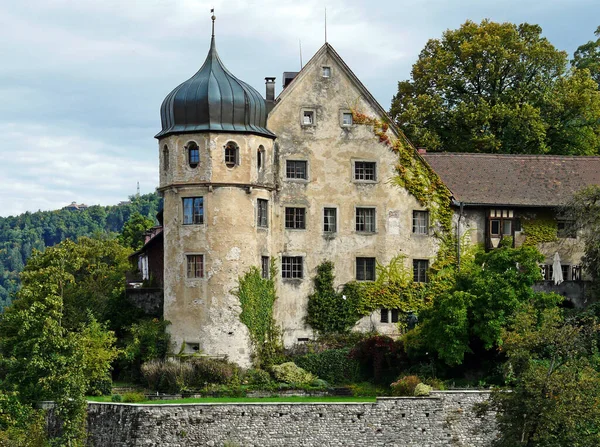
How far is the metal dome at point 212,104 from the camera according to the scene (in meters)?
54.2

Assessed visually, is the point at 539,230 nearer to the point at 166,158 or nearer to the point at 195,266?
the point at 195,266

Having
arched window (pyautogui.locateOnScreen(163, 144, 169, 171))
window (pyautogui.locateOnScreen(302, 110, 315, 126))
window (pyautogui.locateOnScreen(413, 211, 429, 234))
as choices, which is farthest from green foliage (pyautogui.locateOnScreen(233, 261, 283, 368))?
window (pyautogui.locateOnScreen(413, 211, 429, 234))

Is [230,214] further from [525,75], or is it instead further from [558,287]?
[525,75]

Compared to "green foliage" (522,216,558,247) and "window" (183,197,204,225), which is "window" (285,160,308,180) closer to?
"window" (183,197,204,225)

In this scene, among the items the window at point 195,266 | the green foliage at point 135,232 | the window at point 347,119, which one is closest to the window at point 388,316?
the window at point 347,119

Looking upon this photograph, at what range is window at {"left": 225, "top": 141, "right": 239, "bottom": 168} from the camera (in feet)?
179

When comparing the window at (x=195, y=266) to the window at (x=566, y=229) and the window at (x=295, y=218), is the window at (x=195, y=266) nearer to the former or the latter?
the window at (x=295, y=218)

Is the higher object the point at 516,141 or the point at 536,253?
the point at 516,141

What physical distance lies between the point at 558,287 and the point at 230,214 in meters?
15.5

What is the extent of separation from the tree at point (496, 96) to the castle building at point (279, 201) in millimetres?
6478

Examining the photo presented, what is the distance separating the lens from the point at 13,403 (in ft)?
160

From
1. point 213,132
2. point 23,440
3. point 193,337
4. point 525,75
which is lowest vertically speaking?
point 23,440

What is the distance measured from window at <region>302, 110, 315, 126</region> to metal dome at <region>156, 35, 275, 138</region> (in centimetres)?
325

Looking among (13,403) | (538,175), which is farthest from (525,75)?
(13,403)
